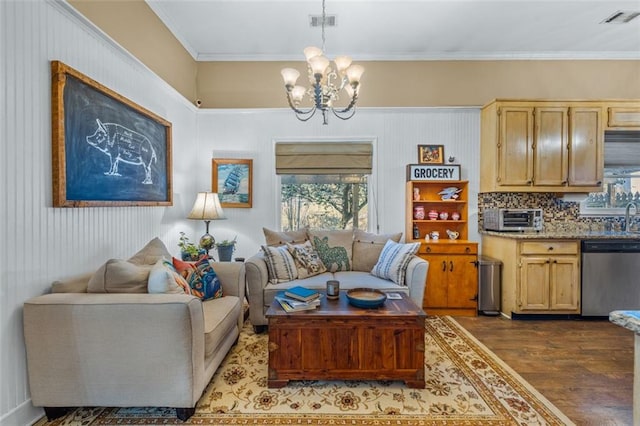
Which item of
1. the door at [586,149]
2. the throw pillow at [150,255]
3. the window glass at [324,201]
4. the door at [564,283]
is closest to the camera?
the throw pillow at [150,255]

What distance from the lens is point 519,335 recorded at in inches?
122

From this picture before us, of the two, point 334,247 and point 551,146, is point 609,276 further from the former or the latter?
point 334,247

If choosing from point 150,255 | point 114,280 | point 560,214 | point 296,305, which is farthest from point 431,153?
point 114,280

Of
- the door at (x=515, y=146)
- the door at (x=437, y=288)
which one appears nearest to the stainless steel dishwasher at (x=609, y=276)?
the door at (x=515, y=146)

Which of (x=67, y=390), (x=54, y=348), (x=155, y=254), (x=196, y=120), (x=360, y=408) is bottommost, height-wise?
(x=360, y=408)

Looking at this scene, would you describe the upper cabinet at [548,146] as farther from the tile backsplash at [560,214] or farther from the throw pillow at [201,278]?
the throw pillow at [201,278]

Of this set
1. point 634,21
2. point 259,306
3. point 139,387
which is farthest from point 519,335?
point 634,21

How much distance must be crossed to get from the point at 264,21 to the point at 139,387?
3.43m

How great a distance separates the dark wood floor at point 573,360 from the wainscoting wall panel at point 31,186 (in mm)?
3223

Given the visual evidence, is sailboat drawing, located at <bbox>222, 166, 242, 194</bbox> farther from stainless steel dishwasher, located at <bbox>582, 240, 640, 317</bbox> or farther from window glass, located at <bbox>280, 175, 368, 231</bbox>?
stainless steel dishwasher, located at <bbox>582, 240, 640, 317</bbox>

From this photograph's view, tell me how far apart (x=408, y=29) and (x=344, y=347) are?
3355 mm

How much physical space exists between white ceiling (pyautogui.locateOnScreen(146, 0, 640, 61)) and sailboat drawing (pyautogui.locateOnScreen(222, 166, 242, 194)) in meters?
1.47

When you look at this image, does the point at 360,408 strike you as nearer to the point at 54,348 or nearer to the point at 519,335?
the point at 54,348

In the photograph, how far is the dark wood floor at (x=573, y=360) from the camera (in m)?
2.02
